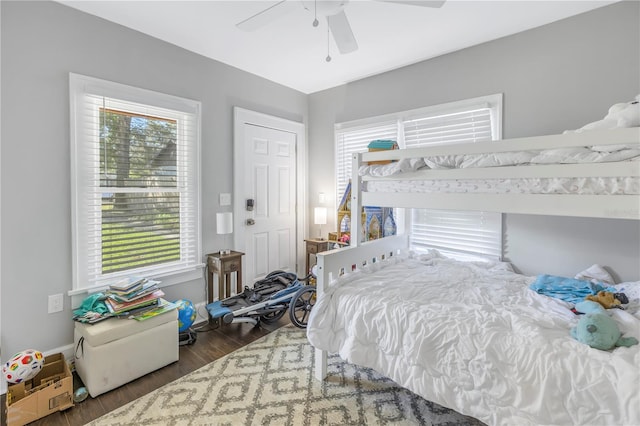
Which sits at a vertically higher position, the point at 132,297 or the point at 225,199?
the point at 225,199

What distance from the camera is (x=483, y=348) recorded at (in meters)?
1.33

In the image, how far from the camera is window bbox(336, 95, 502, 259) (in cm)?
272

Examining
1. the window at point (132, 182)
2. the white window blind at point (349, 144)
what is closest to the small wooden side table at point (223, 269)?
the window at point (132, 182)

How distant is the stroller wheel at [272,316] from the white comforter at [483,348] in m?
1.07

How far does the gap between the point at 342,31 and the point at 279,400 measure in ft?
7.53

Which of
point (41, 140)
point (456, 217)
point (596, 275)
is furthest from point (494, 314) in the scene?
point (41, 140)

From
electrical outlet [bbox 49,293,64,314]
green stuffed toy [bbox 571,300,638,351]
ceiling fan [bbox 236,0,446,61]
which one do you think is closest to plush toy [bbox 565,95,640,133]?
green stuffed toy [bbox 571,300,638,351]

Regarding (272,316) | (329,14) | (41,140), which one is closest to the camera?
(329,14)

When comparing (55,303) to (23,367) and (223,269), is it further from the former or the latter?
(223,269)

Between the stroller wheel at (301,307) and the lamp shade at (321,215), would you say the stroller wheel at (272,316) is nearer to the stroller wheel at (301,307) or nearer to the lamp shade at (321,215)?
the stroller wheel at (301,307)

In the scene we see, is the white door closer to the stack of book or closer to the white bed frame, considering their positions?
the stack of book

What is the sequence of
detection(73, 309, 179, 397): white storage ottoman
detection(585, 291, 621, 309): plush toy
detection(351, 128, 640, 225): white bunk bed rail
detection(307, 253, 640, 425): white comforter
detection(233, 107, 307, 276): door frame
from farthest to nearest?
detection(233, 107, 307, 276): door frame
detection(73, 309, 179, 397): white storage ottoman
detection(585, 291, 621, 309): plush toy
detection(351, 128, 640, 225): white bunk bed rail
detection(307, 253, 640, 425): white comforter

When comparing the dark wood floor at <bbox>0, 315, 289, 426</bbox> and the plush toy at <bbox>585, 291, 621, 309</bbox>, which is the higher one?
the plush toy at <bbox>585, 291, 621, 309</bbox>

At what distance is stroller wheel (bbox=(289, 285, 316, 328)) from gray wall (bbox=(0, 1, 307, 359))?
1.66 m
